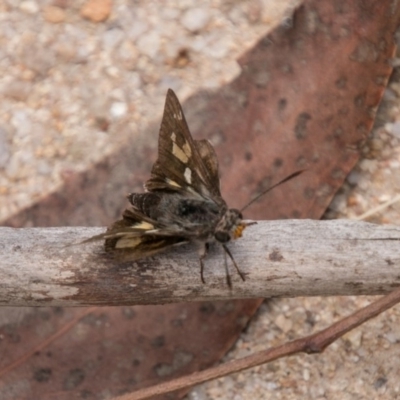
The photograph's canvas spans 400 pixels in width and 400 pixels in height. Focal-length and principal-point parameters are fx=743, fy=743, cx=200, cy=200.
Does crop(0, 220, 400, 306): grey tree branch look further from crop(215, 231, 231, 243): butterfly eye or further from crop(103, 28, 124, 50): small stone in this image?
crop(103, 28, 124, 50): small stone

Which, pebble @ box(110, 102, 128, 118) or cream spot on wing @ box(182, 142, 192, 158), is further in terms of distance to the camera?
pebble @ box(110, 102, 128, 118)

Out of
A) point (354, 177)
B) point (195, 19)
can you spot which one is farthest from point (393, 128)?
point (195, 19)

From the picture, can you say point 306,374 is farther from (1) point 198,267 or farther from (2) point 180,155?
(2) point 180,155

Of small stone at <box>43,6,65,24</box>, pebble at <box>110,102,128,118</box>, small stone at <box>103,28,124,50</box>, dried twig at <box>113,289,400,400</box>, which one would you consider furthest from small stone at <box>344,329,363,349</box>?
small stone at <box>43,6,65,24</box>

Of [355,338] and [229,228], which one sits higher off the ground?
[229,228]

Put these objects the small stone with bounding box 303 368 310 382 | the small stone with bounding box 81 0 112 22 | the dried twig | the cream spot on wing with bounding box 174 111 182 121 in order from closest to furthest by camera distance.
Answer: the dried twig → the cream spot on wing with bounding box 174 111 182 121 → the small stone with bounding box 303 368 310 382 → the small stone with bounding box 81 0 112 22

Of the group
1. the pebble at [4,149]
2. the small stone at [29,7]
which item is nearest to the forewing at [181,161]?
the pebble at [4,149]
